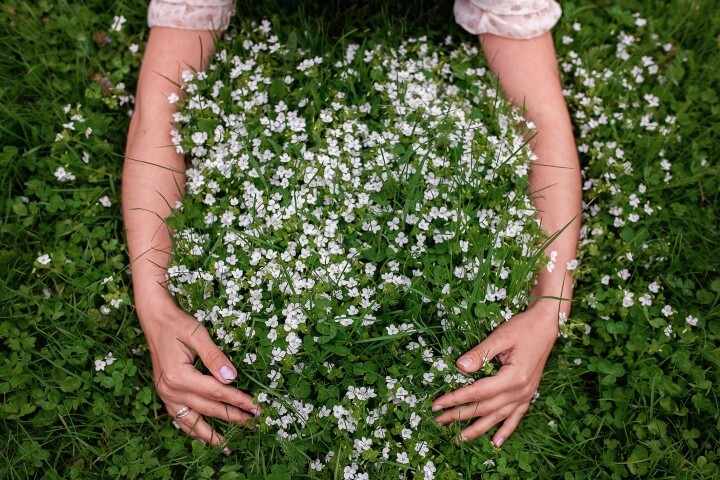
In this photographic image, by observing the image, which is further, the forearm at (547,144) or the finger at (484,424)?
the forearm at (547,144)

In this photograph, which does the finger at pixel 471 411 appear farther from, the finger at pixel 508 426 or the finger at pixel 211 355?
the finger at pixel 211 355

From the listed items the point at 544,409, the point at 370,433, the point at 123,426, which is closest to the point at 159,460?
the point at 123,426

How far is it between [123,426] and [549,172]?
97.9 inches

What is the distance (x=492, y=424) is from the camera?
3080 mm

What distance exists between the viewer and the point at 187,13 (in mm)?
3566

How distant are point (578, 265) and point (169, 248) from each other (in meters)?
2.07

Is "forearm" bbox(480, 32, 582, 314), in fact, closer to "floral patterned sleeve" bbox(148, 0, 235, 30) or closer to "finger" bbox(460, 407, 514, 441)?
"finger" bbox(460, 407, 514, 441)

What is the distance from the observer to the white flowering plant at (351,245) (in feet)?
9.70

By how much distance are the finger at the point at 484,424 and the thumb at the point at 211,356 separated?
1.08 metres

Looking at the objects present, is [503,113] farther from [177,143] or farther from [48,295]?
[48,295]

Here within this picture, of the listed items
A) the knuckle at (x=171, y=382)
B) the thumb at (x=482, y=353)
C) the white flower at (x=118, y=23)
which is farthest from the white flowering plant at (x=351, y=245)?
the white flower at (x=118, y=23)

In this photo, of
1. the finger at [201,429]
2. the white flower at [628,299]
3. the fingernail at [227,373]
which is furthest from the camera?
the white flower at [628,299]

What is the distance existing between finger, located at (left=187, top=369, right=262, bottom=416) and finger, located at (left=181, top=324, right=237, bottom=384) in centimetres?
3

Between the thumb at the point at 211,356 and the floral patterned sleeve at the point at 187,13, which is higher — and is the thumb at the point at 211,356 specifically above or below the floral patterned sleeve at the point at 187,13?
below
